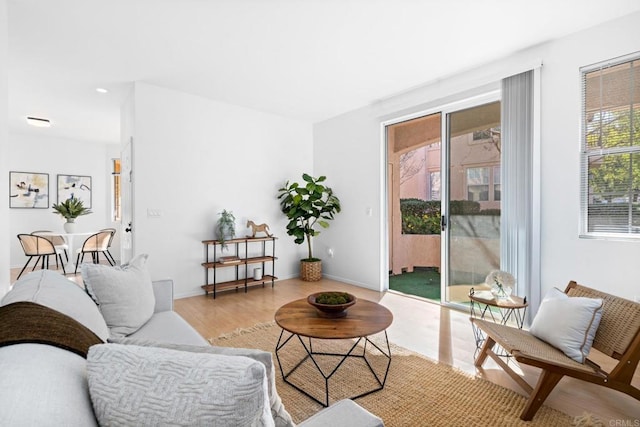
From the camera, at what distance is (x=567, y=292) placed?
2.18m

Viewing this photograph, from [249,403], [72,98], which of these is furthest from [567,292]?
[72,98]

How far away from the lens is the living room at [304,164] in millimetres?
2688

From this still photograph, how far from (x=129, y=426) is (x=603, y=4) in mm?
3683

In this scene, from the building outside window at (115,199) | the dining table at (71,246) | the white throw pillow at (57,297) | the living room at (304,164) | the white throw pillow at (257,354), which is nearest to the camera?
the white throw pillow at (257,354)

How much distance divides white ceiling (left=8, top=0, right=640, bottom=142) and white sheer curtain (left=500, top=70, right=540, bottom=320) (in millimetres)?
487

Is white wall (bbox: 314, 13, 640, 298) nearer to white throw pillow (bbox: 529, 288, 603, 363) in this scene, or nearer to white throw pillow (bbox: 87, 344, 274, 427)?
white throw pillow (bbox: 529, 288, 603, 363)

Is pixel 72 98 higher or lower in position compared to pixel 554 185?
higher

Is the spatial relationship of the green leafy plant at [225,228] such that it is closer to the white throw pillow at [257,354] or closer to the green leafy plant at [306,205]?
the green leafy plant at [306,205]

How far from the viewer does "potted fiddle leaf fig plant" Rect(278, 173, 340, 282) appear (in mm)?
4871

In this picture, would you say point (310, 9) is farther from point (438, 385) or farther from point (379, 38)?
point (438, 385)

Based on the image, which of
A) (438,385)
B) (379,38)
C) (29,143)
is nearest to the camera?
(438,385)

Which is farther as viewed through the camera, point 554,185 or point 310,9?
point 554,185

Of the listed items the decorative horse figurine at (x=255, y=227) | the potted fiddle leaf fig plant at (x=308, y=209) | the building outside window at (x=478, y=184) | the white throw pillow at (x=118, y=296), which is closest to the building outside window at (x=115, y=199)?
the decorative horse figurine at (x=255, y=227)

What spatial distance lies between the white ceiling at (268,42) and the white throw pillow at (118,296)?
200cm
